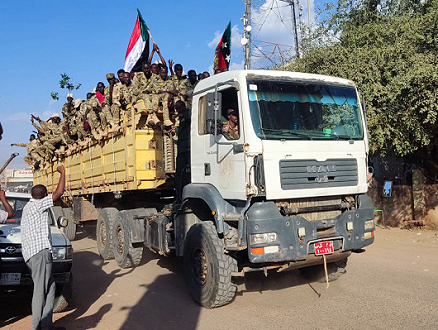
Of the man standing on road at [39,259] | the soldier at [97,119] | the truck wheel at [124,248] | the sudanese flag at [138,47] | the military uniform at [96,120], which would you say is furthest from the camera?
the sudanese flag at [138,47]

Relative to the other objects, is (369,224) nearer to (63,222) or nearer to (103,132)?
(63,222)

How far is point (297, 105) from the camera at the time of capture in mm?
5047

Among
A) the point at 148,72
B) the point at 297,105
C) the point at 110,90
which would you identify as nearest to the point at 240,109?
the point at 297,105

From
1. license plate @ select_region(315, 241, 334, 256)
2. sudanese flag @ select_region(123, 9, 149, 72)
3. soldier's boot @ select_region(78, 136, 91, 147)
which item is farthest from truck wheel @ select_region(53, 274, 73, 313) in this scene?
sudanese flag @ select_region(123, 9, 149, 72)

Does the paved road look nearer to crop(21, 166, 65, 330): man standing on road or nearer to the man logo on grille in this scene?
the man logo on grille

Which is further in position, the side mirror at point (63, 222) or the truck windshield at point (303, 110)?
the side mirror at point (63, 222)

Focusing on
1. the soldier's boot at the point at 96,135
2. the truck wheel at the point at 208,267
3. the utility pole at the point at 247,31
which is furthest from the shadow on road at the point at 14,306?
the utility pole at the point at 247,31

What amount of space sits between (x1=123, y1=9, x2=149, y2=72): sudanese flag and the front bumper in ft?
29.6

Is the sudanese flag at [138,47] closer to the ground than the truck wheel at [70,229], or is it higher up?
higher up

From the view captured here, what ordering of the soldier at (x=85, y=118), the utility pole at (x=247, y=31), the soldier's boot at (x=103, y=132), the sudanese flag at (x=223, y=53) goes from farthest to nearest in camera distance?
the utility pole at (x=247, y=31)
the sudanese flag at (x=223, y=53)
the soldier at (x=85, y=118)
the soldier's boot at (x=103, y=132)

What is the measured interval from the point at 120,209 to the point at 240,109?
4.54 meters

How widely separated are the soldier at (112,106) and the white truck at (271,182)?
2.53 meters

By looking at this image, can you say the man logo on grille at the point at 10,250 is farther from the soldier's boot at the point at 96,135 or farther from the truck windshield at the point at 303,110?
the soldier's boot at the point at 96,135

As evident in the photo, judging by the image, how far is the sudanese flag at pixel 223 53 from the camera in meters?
11.1
